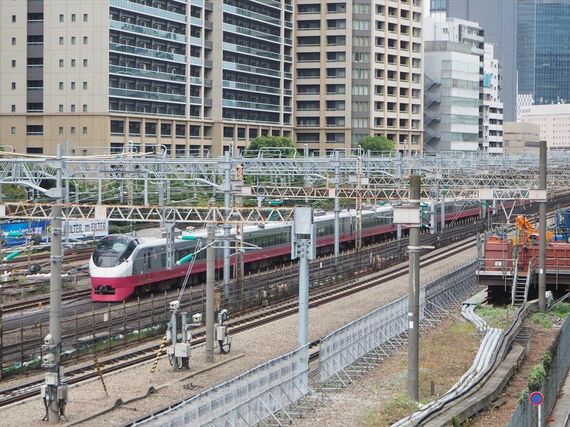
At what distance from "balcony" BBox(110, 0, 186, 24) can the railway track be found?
37979mm

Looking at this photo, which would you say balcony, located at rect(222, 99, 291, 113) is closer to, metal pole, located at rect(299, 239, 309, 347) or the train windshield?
the train windshield

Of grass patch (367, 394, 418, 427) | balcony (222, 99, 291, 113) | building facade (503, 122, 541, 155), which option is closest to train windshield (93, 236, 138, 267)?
grass patch (367, 394, 418, 427)

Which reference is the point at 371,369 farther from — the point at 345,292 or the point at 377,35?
the point at 377,35

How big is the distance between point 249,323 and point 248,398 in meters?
15.5

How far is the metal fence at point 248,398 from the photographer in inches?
665

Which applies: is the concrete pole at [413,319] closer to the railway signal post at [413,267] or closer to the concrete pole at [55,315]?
the railway signal post at [413,267]

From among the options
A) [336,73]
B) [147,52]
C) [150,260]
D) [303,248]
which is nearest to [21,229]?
[150,260]

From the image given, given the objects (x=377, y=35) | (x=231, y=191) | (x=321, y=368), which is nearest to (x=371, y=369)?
(x=321, y=368)

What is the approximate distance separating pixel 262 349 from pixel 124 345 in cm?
418

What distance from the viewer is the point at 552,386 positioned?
73.1 ft

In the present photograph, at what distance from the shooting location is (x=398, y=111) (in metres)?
122

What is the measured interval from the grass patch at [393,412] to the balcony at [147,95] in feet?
213

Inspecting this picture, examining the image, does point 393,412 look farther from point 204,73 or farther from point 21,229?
point 204,73

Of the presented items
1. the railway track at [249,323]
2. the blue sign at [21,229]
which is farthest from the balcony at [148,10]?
the railway track at [249,323]
